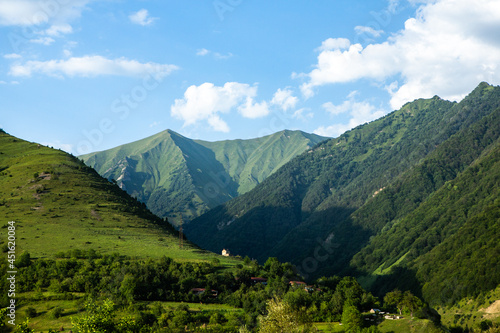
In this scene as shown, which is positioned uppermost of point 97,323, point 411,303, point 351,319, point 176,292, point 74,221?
point 74,221

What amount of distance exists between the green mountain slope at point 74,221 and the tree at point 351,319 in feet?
189

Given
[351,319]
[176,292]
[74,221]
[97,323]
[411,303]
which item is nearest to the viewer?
[97,323]

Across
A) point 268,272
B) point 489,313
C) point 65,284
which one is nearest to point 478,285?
point 489,313

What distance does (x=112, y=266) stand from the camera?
121562 millimetres

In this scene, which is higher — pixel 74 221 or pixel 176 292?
pixel 74 221

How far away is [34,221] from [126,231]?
32.3m

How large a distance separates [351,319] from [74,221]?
108 metres

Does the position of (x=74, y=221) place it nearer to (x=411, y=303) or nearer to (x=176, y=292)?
(x=176, y=292)

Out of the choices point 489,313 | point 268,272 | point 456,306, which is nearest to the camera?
point 268,272

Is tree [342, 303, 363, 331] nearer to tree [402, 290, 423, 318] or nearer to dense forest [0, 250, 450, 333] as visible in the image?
dense forest [0, 250, 450, 333]

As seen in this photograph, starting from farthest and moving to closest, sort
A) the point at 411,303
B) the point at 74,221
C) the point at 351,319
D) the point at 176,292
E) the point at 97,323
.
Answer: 1. the point at 74,221
2. the point at 176,292
3. the point at 411,303
4. the point at 351,319
5. the point at 97,323

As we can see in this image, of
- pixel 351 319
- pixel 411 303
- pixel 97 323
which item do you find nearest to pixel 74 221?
pixel 351 319

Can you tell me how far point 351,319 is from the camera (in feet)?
342

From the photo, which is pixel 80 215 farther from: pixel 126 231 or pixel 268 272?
pixel 268 272
